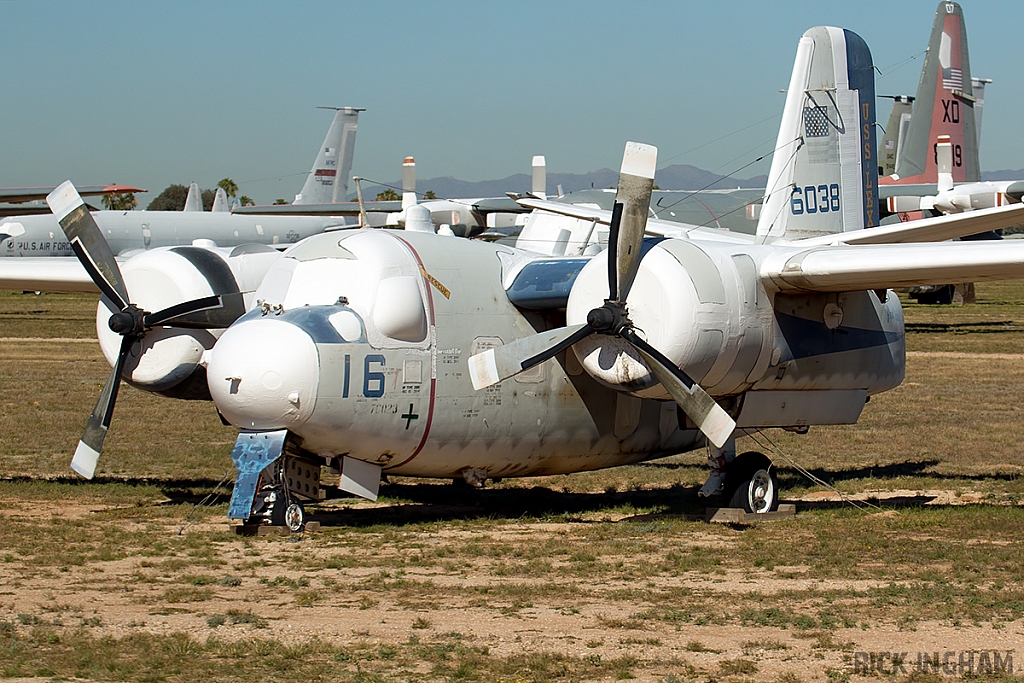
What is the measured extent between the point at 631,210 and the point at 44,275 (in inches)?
329

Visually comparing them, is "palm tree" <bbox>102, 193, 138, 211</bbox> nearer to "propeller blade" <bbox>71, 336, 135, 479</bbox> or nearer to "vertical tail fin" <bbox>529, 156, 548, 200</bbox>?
"vertical tail fin" <bbox>529, 156, 548, 200</bbox>

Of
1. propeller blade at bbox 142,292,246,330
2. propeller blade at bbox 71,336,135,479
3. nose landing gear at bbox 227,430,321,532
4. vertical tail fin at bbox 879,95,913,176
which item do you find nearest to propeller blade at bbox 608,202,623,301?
nose landing gear at bbox 227,430,321,532

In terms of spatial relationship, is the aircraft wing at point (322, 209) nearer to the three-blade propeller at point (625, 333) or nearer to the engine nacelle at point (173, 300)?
the engine nacelle at point (173, 300)

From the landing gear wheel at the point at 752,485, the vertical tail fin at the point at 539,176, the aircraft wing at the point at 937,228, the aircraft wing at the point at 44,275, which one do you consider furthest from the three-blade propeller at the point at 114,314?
the vertical tail fin at the point at 539,176

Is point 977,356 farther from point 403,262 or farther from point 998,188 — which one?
point 403,262

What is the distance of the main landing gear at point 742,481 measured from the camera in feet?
47.0

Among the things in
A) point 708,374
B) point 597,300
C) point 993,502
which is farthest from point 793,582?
point 993,502

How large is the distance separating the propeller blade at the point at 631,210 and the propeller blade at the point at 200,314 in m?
4.70

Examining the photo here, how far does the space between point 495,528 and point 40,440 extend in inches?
411

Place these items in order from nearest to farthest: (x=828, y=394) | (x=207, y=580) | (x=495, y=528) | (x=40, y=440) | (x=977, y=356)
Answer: (x=207, y=580), (x=495, y=528), (x=828, y=394), (x=40, y=440), (x=977, y=356)

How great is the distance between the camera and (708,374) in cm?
1288

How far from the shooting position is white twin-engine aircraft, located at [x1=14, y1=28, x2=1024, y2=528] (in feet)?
40.3

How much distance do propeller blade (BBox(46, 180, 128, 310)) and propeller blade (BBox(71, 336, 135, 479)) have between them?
60cm

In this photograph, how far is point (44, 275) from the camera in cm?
1655
